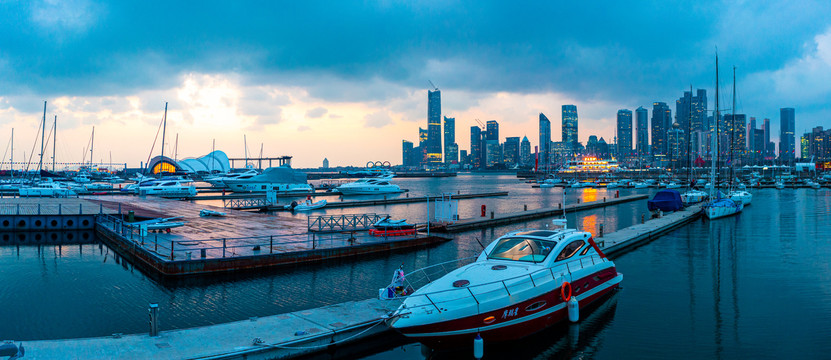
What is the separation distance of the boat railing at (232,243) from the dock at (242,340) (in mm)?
10256

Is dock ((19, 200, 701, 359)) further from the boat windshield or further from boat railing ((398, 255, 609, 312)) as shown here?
the boat windshield

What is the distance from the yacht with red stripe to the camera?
12.7 meters

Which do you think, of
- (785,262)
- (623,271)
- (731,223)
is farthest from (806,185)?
(623,271)

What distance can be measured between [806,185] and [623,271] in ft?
498

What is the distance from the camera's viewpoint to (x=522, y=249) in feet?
54.3

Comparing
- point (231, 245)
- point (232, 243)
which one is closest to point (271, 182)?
point (232, 243)

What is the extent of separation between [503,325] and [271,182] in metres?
87.1

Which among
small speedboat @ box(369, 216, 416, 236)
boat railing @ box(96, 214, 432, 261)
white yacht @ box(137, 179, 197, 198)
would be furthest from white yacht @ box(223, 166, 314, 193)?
small speedboat @ box(369, 216, 416, 236)

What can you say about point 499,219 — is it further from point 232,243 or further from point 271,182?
point 271,182

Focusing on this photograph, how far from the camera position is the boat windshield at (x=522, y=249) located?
16.1 meters

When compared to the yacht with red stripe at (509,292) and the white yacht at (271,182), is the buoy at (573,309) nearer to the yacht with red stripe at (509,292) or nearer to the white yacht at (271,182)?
the yacht with red stripe at (509,292)

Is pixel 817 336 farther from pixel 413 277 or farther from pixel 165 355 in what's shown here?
pixel 165 355

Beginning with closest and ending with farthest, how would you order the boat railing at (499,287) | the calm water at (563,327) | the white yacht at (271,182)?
the boat railing at (499,287)
the calm water at (563,327)
the white yacht at (271,182)

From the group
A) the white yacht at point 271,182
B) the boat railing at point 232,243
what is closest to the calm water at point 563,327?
the boat railing at point 232,243
